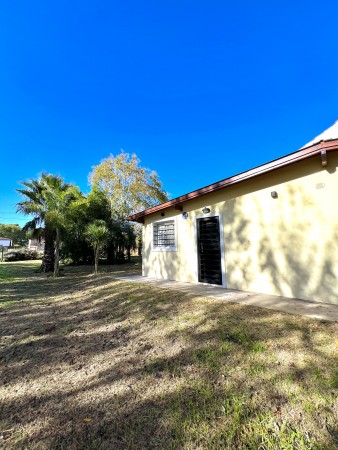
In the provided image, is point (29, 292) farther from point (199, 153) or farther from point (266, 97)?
point (199, 153)

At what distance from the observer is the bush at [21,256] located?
74.0 ft

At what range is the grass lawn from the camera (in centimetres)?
169

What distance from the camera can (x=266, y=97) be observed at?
13781mm

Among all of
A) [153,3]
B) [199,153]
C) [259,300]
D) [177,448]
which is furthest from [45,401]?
[199,153]

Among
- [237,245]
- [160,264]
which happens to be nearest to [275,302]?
[237,245]

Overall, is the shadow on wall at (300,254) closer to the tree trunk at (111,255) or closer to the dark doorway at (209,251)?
the dark doorway at (209,251)

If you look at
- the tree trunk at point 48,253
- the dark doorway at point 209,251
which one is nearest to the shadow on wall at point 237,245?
the dark doorway at point 209,251

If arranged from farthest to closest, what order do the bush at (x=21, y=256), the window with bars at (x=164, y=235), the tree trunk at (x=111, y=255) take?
1. the bush at (x=21, y=256)
2. the tree trunk at (x=111, y=255)
3. the window with bars at (x=164, y=235)

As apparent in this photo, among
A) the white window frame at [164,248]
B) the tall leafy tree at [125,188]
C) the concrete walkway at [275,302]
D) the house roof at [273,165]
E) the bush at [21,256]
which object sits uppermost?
the tall leafy tree at [125,188]

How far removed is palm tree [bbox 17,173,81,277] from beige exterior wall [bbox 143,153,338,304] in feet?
23.8

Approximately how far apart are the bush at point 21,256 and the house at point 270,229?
2227cm

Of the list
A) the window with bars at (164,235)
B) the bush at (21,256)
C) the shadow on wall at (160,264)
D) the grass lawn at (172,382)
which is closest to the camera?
the grass lawn at (172,382)

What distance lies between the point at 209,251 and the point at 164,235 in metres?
2.47

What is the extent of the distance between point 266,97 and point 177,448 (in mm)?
16887
